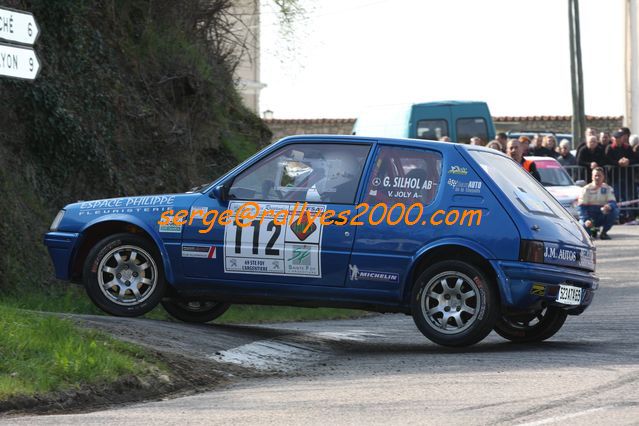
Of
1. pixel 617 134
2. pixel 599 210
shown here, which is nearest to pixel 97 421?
pixel 599 210

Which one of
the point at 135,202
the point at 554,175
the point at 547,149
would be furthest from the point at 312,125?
the point at 135,202

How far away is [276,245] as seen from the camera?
1168 centimetres

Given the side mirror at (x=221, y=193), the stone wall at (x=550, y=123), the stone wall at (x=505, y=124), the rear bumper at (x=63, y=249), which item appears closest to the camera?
the side mirror at (x=221, y=193)

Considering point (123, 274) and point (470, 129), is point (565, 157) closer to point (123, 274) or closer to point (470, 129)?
point (470, 129)

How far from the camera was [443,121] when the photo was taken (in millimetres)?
32875

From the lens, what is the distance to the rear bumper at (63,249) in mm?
12422

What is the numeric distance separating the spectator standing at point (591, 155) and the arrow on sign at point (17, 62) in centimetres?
2043

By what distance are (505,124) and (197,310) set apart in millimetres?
41640

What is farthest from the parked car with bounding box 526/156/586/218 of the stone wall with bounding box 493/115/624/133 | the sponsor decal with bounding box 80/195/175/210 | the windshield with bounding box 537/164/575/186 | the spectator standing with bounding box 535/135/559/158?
the stone wall with bounding box 493/115/624/133

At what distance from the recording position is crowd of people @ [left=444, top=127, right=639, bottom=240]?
89.8ft

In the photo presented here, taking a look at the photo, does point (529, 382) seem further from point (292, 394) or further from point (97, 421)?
point (97, 421)

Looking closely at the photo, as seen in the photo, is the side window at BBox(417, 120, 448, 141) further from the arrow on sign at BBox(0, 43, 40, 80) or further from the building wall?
the building wall

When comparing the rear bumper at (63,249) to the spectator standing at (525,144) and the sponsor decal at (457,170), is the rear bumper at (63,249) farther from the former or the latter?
the spectator standing at (525,144)

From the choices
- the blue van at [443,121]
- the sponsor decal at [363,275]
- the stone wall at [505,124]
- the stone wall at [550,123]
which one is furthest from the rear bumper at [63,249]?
the stone wall at [550,123]
